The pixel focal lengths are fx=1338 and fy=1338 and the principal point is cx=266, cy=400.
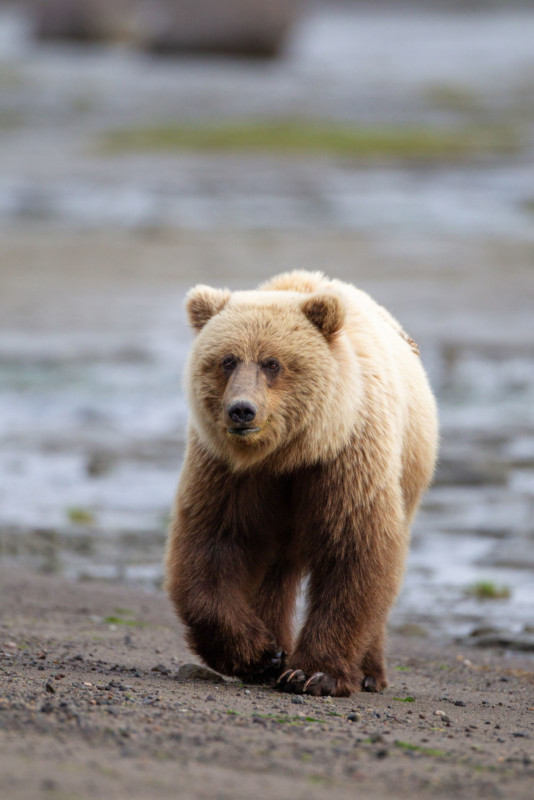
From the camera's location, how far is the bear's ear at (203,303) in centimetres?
564

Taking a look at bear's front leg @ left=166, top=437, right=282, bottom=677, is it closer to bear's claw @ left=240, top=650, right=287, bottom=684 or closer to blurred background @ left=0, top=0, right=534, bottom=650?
bear's claw @ left=240, top=650, right=287, bottom=684

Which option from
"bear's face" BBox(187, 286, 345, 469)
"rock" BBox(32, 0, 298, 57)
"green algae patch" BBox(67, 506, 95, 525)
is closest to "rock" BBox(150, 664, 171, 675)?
"bear's face" BBox(187, 286, 345, 469)

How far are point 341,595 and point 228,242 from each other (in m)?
15.9

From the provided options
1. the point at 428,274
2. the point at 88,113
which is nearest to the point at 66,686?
the point at 428,274

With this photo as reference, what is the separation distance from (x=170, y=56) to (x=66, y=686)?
150ft

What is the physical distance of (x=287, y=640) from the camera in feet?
20.1

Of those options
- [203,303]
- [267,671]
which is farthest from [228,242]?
[267,671]

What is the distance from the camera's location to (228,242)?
21.0m

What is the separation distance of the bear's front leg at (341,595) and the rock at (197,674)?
0.30 meters

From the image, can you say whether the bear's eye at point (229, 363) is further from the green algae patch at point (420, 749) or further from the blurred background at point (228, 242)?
the blurred background at point (228, 242)

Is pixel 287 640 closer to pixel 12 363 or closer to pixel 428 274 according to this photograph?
pixel 12 363

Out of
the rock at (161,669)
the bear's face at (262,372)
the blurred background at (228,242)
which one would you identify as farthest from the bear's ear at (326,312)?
the blurred background at (228,242)

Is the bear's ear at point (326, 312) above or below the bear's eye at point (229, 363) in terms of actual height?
above

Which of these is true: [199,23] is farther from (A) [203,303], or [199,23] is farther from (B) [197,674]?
(B) [197,674]
